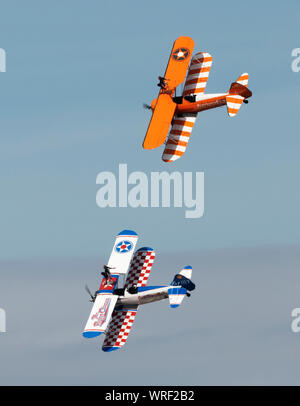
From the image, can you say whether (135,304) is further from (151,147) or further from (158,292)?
(151,147)

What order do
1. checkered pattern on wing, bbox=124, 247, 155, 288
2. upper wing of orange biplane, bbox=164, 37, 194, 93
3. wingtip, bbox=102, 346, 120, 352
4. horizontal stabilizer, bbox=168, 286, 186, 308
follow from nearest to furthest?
wingtip, bbox=102, 346, 120, 352 → horizontal stabilizer, bbox=168, 286, 186, 308 → checkered pattern on wing, bbox=124, 247, 155, 288 → upper wing of orange biplane, bbox=164, 37, 194, 93

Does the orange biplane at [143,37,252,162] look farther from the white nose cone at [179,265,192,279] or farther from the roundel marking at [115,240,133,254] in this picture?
the white nose cone at [179,265,192,279]

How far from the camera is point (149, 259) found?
289 ft

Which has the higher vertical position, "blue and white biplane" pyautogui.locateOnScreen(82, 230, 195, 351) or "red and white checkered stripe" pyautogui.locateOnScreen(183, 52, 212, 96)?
"red and white checkered stripe" pyautogui.locateOnScreen(183, 52, 212, 96)

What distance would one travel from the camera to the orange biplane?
89438 millimetres

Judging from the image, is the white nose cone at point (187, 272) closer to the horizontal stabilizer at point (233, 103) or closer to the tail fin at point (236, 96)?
the horizontal stabilizer at point (233, 103)

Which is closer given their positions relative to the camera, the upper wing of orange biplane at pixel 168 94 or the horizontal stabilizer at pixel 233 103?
the upper wing of orange biplane at pixel 168 94

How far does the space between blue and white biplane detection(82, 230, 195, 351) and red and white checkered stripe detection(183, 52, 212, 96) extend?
32.9 ft

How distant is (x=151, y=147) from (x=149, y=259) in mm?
6257

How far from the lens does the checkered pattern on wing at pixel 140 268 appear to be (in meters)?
87.6

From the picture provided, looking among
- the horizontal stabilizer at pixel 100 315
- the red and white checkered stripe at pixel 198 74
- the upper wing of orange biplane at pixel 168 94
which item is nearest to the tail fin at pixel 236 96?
the red and white checkered stripe at pixel 198 74

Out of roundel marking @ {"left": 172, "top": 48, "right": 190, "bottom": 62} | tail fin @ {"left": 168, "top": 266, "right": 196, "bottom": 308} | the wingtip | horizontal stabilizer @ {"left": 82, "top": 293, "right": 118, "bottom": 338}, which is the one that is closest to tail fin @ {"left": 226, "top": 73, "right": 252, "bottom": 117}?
roundel marking @ {"left": 172, "top": 48, "right": 190, "bottom": 62}
